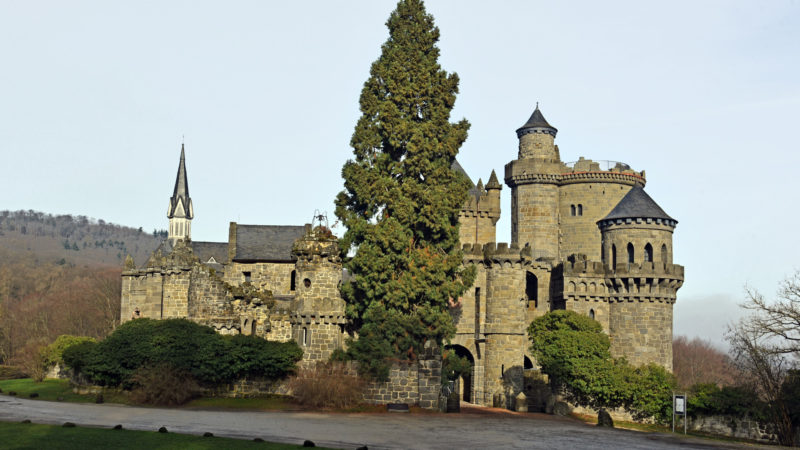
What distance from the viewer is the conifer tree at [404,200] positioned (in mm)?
39219

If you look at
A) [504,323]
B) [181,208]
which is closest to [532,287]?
[504,323]

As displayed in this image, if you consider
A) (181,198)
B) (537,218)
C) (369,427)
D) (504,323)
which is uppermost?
(181,198)

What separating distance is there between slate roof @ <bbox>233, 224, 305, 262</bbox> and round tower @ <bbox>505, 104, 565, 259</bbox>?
674 inches

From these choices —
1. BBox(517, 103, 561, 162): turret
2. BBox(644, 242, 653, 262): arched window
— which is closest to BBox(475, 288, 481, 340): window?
BBox(644, 242, 653, 262): arched window

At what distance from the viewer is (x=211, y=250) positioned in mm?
77438

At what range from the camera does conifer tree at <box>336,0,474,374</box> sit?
129 feet

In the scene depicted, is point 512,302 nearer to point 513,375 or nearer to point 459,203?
point 513,375

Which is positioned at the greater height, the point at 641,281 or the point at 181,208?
the point at 181,208

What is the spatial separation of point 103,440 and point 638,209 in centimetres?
3859

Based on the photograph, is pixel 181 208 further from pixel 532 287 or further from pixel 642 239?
pixel 642 239

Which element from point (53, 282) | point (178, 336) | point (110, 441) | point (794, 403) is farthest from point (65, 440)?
point (53, 282)

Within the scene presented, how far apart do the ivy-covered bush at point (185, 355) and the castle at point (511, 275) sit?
182cm

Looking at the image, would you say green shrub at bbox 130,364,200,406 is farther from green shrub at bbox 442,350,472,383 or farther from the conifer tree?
green shrub at bbox 442,350,472,383

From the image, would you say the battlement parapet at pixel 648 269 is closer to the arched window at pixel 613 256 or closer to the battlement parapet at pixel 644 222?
the arched window at pixel 613 256
